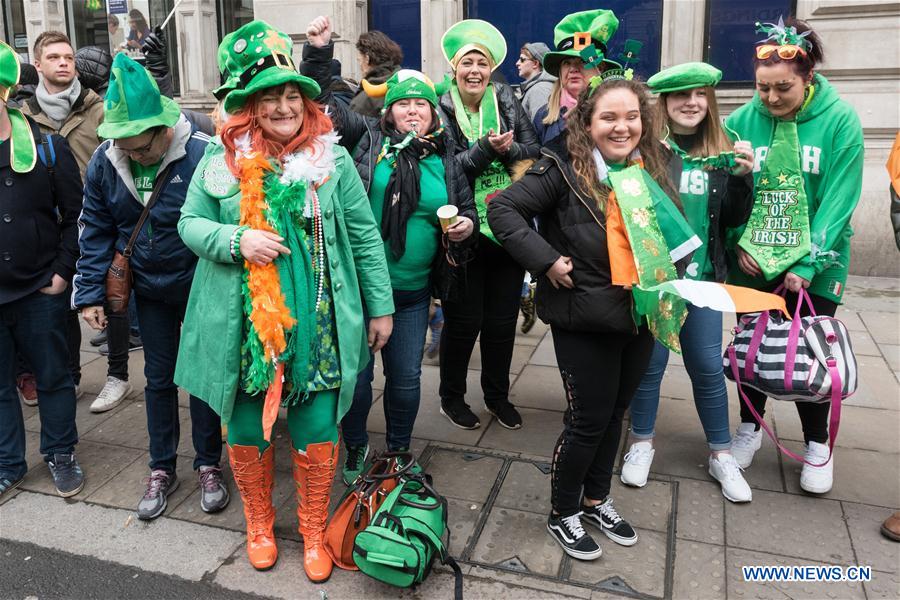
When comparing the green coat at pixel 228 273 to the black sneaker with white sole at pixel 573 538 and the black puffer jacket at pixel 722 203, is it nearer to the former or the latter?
the black sneaker with white sole at pixel 573 538

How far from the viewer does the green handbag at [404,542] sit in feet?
9.21

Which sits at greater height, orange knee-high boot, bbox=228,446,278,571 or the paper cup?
the paper cup

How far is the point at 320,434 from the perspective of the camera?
3012mm

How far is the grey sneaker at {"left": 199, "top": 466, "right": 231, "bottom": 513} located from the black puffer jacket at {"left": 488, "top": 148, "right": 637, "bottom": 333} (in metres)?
1.81

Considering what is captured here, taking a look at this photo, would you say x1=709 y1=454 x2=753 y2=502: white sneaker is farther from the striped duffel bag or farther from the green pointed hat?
the green pointed hat

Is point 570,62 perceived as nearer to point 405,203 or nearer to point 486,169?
point 486,169

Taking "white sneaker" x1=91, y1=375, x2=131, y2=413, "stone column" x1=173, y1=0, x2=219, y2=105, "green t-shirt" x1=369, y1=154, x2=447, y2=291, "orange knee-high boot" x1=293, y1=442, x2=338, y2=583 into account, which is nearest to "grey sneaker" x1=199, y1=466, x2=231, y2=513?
"orange knee-high boot" x1=293, y1=442, x2=338, y2=583

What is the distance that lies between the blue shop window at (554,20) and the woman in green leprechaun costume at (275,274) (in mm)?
5858

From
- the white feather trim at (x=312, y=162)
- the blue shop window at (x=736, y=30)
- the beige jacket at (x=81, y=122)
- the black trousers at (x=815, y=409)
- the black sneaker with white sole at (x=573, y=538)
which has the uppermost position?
the blue shop window at (x=736, y=30)

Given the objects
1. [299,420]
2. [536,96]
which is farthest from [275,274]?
[536,96]

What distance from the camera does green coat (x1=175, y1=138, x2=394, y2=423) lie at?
2820 millimetres

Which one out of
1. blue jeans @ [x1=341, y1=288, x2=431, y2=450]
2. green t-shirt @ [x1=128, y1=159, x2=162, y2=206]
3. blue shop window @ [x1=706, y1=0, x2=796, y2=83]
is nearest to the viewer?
green t-shirt @ [x1=128, y1=159, x2=162, y2=206]

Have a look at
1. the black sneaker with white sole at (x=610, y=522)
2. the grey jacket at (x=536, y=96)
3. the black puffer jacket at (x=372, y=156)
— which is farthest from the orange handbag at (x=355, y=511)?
the grey jacket at (x=536, y=96)

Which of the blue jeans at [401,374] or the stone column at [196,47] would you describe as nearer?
the blue jeans at [401,374]
